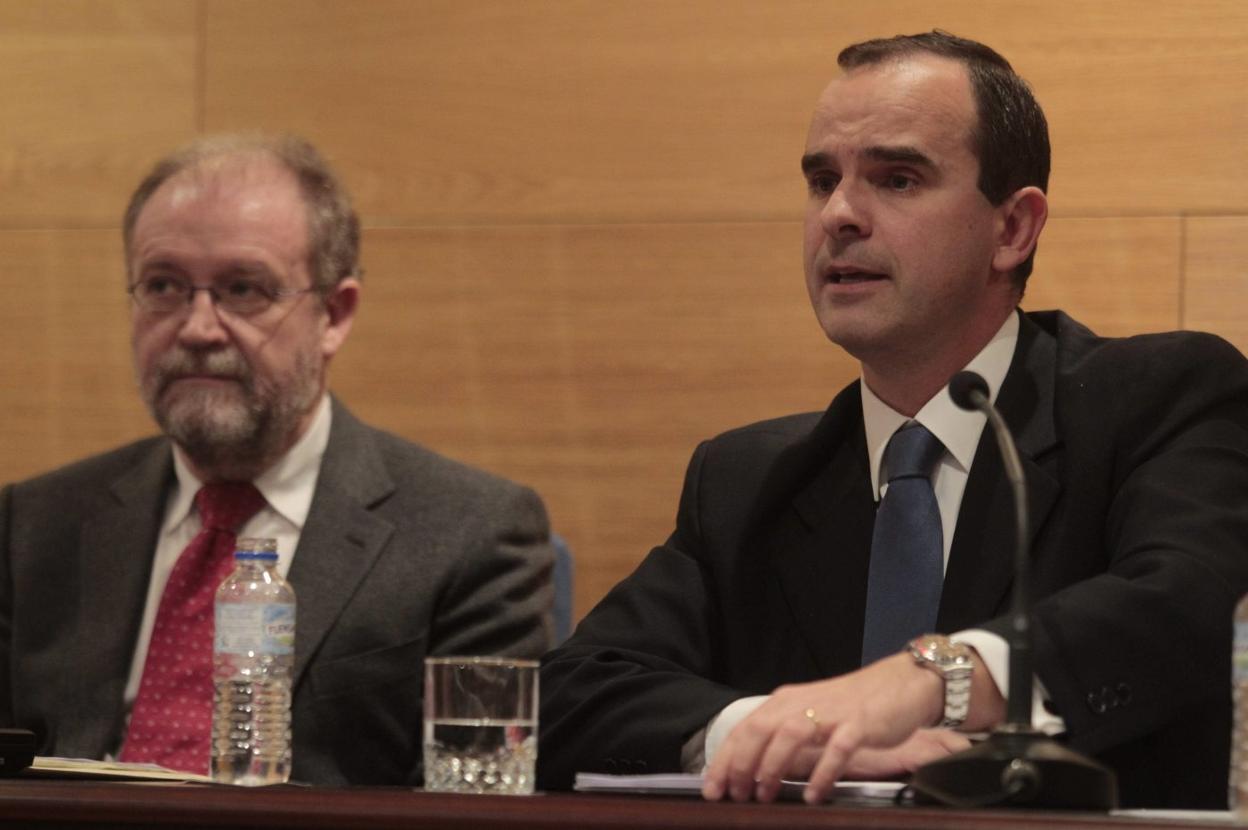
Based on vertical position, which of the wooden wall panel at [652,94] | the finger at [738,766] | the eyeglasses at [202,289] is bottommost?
the finger at [738,766]

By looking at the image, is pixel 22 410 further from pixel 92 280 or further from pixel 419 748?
pixel 419 748

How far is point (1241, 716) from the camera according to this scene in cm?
149

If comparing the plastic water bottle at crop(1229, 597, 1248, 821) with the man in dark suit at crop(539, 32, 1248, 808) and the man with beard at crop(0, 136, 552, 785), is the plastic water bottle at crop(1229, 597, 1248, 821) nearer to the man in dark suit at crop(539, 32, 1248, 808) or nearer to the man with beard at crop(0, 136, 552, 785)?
the man in dark suit at crop(539, 32, 1248, 808)

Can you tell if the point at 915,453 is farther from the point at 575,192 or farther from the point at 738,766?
the point at 575,192

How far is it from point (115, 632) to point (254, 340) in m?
0.52

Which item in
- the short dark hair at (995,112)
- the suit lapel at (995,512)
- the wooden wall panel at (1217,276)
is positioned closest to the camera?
the suit lapel at (995,512)

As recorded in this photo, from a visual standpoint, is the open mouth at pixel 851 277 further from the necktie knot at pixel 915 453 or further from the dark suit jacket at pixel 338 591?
the dark suit jacket at pixel 338 591

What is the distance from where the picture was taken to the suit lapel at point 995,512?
2.11 metres

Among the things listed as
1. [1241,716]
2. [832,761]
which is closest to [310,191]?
[832,761]

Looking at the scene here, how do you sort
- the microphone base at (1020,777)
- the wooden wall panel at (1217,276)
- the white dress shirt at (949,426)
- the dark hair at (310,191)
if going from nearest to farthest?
the microphone base at (1020,777)
the white dress shirt at (949,426)
the dark hair at (310,191)
the wooden wall panel at (1217,276)

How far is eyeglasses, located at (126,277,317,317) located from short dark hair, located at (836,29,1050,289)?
3.53 feet

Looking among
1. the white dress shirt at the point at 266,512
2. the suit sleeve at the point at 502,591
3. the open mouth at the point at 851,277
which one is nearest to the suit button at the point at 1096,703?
the open mouth at the point at 851,277

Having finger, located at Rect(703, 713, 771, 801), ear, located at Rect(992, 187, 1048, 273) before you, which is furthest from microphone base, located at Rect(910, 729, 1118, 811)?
ear, located at Rect(992, 187, 1048, 273)

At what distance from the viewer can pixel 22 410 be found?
370 cm
